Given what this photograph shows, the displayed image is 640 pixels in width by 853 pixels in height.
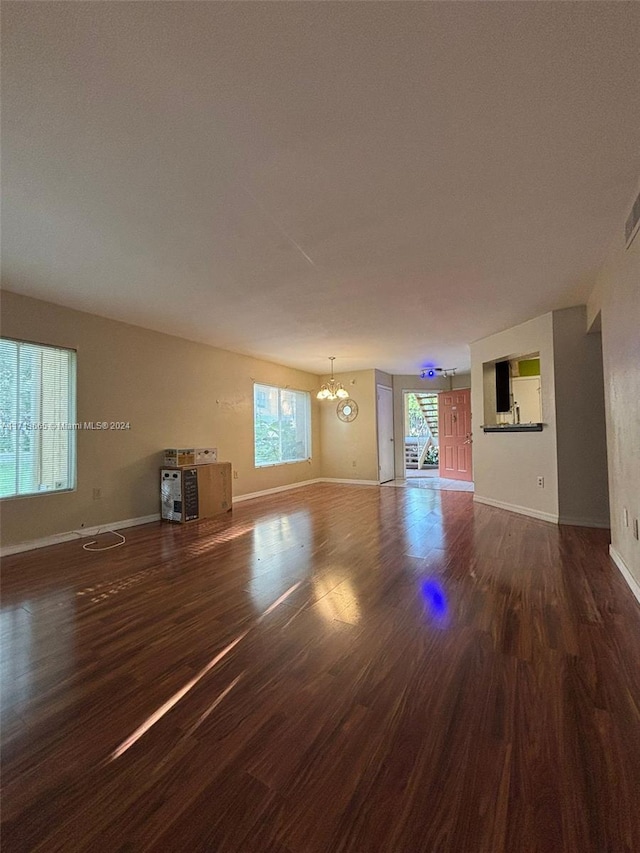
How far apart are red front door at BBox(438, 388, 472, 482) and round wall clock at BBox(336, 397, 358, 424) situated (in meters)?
2.29

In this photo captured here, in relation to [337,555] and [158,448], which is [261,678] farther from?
[158,448]

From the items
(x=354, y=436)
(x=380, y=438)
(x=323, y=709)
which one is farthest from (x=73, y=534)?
(x=380, y=438)

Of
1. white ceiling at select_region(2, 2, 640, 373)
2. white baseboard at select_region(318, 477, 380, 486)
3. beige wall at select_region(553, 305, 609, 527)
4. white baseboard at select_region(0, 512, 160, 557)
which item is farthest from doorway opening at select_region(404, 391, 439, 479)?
white baseboard at select_region(0, 512, 160, 557)

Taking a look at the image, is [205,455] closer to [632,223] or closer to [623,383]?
[623,383]

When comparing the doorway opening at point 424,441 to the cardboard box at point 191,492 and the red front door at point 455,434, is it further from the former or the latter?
the cardboard box at point 191,492

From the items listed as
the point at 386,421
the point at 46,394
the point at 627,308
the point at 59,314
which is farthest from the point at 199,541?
the point at 386,421

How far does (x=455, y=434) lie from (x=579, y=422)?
4.18 metres

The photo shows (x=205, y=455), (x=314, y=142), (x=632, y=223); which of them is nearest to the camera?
(x=314, y=142)

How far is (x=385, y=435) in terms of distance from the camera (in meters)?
8.23

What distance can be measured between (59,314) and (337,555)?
13.1 ft

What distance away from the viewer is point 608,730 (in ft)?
4.25

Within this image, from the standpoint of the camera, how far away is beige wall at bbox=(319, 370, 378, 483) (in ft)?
25.8

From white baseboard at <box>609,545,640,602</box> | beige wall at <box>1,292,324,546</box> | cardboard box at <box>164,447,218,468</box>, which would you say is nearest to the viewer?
white baseboard at <box>609,545,640,602</box>

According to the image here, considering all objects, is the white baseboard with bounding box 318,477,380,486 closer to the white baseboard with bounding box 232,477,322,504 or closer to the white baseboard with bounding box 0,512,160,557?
the white baseboard with bounding box 232,477,322,504
